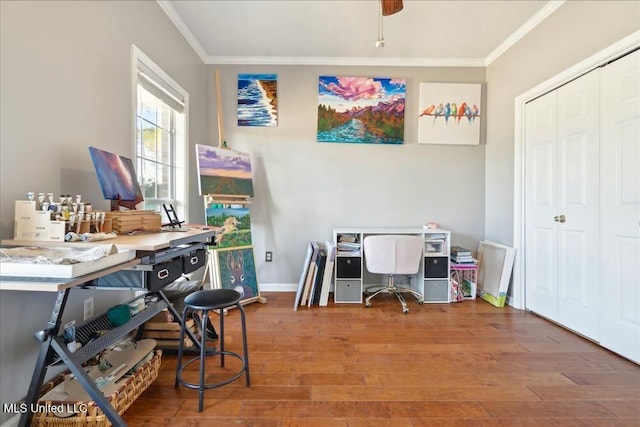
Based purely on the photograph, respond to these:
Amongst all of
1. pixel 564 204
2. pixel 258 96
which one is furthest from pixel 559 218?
pixel 258 96

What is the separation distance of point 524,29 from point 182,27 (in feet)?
11.1

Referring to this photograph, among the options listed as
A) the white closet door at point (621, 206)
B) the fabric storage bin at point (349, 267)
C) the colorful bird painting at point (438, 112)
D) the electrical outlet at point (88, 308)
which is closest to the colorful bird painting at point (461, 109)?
the colorful bird painting at point (438, 112)

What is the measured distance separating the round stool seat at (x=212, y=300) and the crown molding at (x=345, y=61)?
9.42 ft

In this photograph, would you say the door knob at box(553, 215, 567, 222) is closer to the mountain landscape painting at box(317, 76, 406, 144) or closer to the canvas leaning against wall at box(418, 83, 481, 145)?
the canvas leaning against wall at box(418, 83, 481, 145)

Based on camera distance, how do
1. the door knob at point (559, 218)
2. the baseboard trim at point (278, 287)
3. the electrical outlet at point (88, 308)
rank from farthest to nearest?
the baseboard trim at point (278, 287) → the door knob at point (559, 218) → the electrical outlet at point (88, 308)

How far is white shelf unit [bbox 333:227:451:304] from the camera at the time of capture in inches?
122

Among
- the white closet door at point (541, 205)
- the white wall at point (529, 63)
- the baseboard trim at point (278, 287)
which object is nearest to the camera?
the white wall at point (529, 63)

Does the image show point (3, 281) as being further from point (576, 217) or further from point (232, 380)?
point (576, 217)

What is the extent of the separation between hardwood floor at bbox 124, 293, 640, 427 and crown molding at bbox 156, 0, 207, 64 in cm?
284

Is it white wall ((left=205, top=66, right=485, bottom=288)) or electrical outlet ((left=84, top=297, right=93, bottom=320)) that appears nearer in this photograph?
electrical outlet ((left=84, top=297, right=93, bottom=320))

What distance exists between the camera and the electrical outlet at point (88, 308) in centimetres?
169

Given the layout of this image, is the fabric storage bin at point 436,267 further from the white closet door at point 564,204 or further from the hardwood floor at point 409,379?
the white closet door at point 564,204

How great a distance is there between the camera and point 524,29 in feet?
9.18

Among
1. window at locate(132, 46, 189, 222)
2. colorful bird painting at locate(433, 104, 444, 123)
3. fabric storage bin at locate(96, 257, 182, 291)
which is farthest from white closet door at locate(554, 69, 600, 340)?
window at locate(132, 46, 189, 222)
